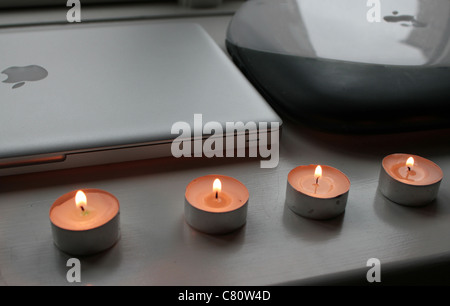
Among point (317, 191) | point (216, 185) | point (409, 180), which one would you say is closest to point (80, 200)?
point (216, 185)

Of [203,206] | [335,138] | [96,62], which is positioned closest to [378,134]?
[335,138]

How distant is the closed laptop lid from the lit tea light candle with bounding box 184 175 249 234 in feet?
0.30

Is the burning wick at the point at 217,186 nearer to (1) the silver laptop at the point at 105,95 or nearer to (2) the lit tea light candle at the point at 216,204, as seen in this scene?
(2) the lit tea light candle at the point at 216,204

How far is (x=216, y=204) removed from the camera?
0.50 meters

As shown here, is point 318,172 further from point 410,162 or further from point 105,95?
point 105,95

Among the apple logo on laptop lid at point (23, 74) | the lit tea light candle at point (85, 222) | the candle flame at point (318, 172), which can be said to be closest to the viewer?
the lit tea light candle at point (85, 222)

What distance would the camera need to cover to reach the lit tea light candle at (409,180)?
20.6 inches

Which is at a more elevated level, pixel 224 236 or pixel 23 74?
pixel 23 74

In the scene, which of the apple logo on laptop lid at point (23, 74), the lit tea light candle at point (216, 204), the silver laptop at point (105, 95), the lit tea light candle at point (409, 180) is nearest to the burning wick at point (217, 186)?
the lit tea light candle at point (216, 204)

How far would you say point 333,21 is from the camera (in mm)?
753

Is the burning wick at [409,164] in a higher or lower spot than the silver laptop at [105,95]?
lower

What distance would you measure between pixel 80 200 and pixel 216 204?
145 millimetres

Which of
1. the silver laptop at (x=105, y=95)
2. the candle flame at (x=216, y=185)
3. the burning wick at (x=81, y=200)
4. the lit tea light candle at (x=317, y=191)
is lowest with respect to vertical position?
the lit tea light candle at (x=317, y=191)
